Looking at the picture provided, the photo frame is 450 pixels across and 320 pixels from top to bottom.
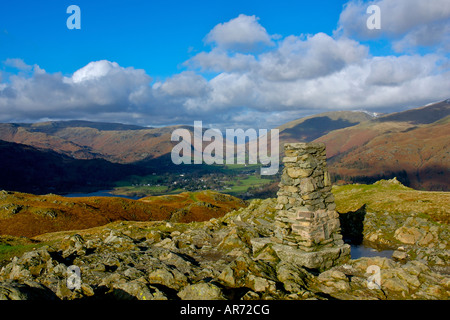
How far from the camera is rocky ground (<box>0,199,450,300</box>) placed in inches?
453

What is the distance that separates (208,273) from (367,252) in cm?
1458

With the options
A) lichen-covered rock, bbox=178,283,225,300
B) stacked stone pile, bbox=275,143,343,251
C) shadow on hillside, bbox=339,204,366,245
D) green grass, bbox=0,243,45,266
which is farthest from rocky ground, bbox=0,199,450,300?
shadow on hillside, bbox=339,204,366,245

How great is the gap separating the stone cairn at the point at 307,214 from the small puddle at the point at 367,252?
5.12 meters

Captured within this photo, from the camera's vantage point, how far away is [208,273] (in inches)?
580

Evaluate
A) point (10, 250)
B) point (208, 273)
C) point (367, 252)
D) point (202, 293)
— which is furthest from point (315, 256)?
point (10, 250)

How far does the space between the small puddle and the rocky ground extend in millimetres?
1401

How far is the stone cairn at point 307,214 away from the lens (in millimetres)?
16156

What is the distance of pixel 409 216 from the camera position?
91.9 ft

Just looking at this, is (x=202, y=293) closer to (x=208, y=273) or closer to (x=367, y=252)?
(x=208, y=273)

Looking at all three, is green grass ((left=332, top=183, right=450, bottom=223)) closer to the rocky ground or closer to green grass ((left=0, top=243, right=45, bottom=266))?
the rocky ground
